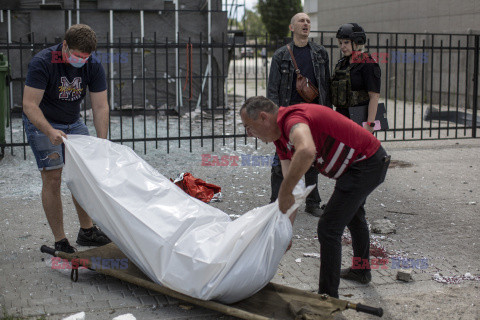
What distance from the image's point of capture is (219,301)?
375cm

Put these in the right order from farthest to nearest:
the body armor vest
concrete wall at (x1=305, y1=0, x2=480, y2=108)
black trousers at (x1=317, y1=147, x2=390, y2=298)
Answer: concrete wall at (x1=305, y1=0, x2=480, y2=108)
the body armor vest
black trousers at (x1=317, y1=147, x2=390, y2=298)

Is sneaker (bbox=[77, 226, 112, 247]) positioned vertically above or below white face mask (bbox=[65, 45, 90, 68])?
below

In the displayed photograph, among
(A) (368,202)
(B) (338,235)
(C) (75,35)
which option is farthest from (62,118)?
(A) (368,202)

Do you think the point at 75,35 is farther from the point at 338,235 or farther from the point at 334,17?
the point at 334,17

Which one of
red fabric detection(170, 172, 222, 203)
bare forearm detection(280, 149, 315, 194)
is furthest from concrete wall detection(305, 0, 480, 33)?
bare forearm detection(280, 149, 315, 194)

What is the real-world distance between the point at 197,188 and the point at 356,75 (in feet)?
7.37

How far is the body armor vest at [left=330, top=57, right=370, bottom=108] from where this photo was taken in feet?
17.9

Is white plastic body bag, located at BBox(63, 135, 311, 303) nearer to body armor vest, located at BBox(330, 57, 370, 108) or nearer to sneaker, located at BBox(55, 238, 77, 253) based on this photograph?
sneaker, located at BBox(55, 238, 77, 253)

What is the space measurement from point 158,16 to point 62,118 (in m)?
8.62

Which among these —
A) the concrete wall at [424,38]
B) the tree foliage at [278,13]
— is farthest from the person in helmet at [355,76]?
the tree foliage at [278,13]

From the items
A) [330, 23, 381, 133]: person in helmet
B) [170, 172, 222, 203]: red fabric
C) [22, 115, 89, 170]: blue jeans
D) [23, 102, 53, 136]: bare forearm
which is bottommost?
[170, 172, 222, 203]: red fabric

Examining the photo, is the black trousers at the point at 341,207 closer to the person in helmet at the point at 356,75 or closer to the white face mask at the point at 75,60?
the person in helmet at the point at 356,75

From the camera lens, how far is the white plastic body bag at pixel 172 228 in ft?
11.8

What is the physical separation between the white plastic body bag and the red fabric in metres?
2.06
